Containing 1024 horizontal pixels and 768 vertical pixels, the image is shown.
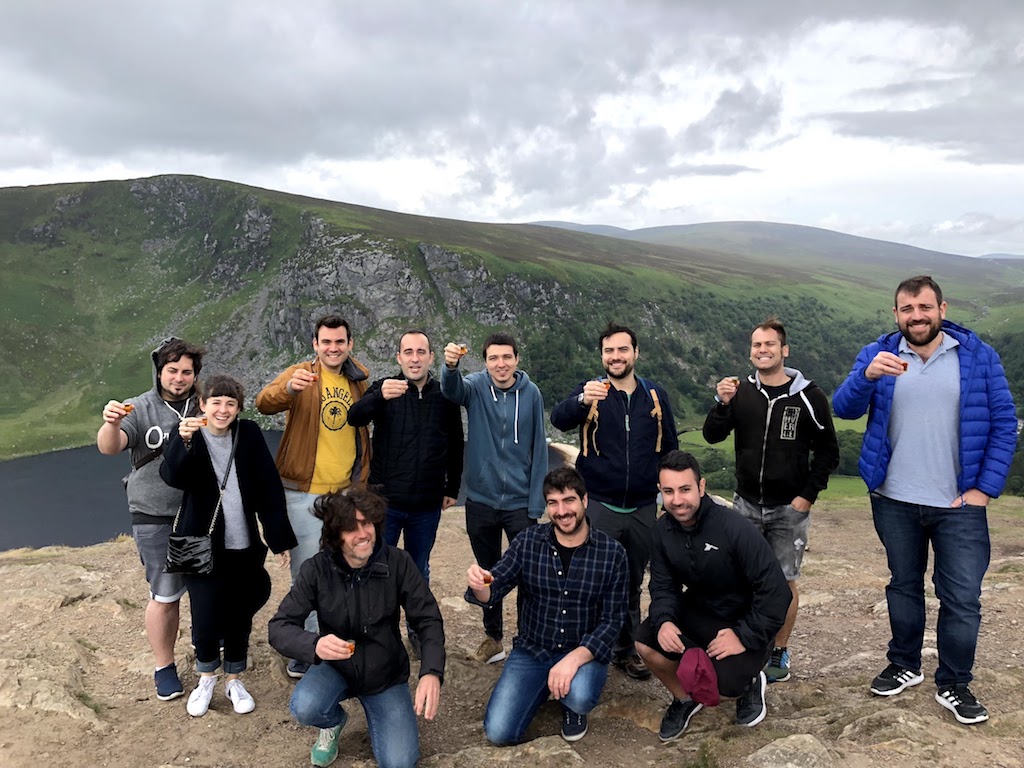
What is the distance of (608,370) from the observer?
728cm

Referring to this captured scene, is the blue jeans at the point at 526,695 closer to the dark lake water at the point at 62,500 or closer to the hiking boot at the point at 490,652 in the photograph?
the hiking boot at the point at 490,652

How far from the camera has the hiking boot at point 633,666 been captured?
730 cm

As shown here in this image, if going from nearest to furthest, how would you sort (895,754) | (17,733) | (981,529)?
(895,754), (981,529), (17,733)

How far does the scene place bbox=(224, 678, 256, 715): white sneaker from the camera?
6840mm

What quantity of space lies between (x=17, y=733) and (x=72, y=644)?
2374 millimetres

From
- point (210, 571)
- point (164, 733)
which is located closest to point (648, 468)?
point (210, 571)

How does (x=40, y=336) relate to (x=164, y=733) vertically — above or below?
below

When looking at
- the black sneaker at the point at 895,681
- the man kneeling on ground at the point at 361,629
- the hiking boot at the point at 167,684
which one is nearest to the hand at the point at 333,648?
the man kneeling on ground at the point at 361,629

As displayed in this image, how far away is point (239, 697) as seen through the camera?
6902 mm

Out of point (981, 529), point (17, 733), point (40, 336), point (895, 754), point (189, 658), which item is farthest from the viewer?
point (40, 336)

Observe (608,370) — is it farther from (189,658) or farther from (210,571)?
(189,658)

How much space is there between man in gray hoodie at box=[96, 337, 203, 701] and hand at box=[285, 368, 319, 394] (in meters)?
0.97

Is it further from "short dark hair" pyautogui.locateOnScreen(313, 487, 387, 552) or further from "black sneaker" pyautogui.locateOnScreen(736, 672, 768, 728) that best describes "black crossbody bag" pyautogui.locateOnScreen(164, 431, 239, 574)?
"black sneaker" pyautogui.locateOnScreen(736, 672, 768, 728)

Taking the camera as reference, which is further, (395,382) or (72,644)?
(72,644)
